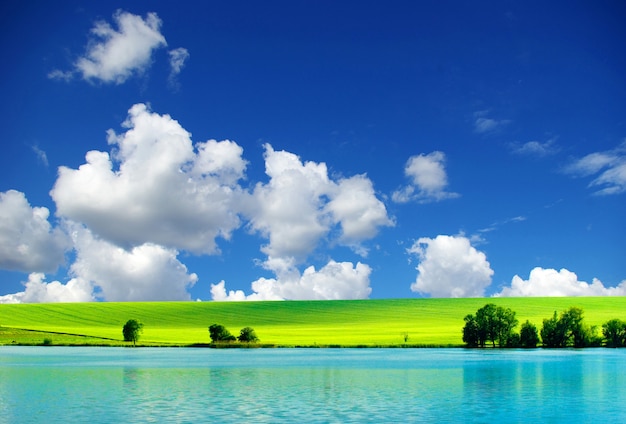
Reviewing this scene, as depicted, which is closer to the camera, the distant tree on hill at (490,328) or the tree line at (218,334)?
the distant tree on hill at (490,328)

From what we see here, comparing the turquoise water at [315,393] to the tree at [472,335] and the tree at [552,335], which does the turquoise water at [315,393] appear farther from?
the tree at [552,335]

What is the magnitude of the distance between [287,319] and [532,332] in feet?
217

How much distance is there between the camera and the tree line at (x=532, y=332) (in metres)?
108

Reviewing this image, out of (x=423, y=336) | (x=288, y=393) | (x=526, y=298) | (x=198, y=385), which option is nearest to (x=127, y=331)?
(x=423, y=336)

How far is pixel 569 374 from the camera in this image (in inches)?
2323

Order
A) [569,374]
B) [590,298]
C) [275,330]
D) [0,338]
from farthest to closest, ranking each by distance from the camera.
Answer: [590,298]
[275,330]
[0,338]
[569,374]

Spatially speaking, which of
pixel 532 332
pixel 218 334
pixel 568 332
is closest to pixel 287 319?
pixel 218 334

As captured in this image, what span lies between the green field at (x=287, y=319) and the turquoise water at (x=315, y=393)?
45.9 metres

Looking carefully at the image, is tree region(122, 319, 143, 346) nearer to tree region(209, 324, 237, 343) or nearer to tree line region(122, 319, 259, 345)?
tree line region(122, 319, 259, 345)

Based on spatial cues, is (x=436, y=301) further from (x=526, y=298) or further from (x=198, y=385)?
(x=198, y=385)

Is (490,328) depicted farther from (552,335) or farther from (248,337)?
(248,337)

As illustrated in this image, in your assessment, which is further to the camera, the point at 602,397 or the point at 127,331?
the point at 127,331

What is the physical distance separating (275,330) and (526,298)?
76294mm

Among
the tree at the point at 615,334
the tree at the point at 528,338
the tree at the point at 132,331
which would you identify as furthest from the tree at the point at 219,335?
the tree at the point at 615,334
